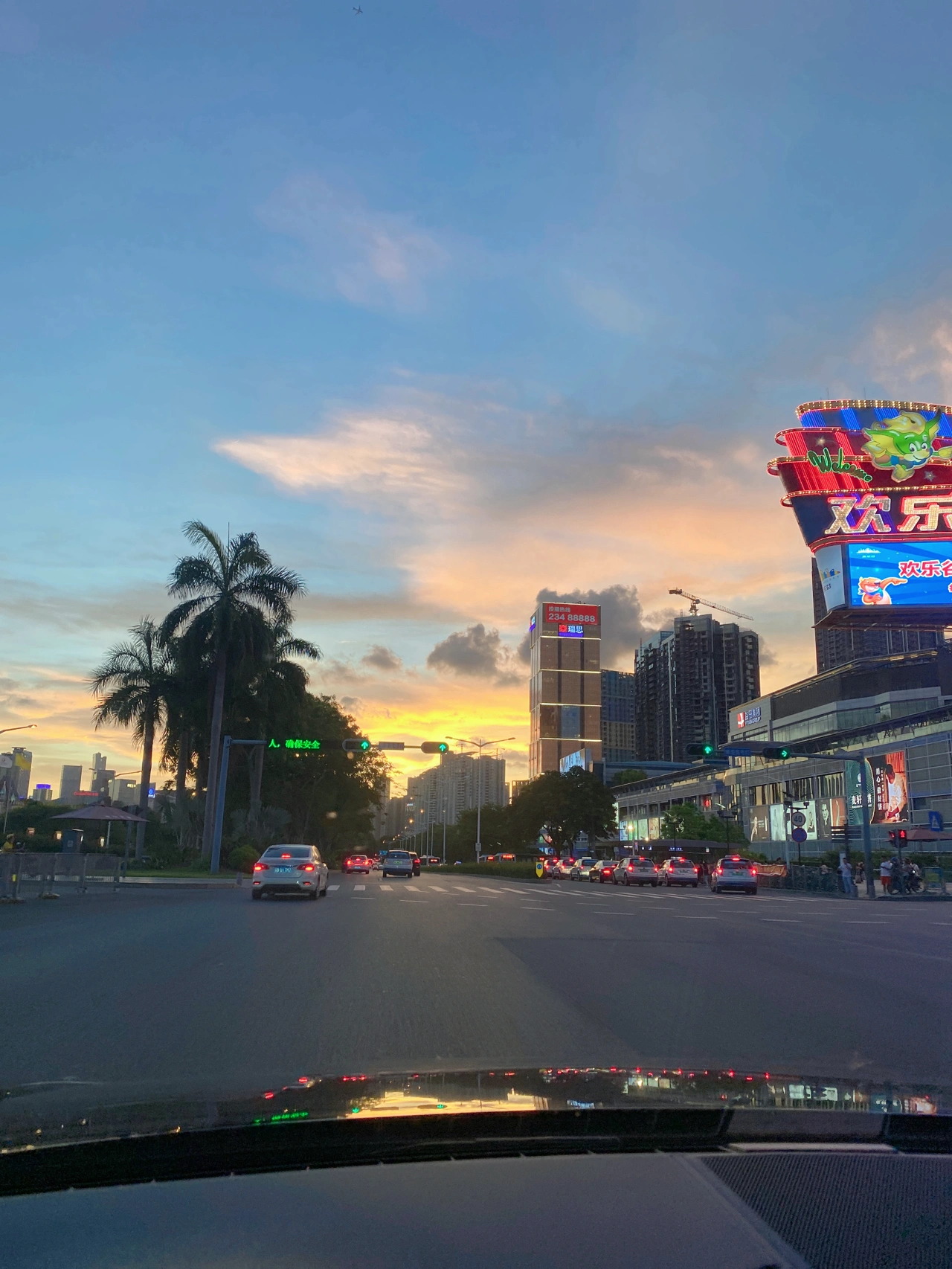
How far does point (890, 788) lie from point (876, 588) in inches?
1348

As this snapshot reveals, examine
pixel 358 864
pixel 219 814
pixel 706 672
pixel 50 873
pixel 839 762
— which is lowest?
pixel 358 864

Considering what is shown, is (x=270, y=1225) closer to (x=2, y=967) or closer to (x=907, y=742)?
(x=2, y=967)

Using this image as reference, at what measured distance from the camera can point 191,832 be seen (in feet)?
159

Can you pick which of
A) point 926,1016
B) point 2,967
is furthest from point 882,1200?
point 2,967

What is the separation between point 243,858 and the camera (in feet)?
148

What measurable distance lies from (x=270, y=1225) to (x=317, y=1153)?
54cm

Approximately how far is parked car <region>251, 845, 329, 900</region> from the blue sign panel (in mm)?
30371

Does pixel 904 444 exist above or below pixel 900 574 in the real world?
above

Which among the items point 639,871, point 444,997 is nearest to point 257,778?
point 639,871

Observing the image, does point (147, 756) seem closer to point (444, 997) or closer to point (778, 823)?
point (444, 997)

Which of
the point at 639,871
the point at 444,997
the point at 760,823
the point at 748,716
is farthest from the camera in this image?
the point at 748,716

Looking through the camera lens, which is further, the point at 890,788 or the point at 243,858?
the point at 890,788

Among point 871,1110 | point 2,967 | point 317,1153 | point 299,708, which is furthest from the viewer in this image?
point 299,708

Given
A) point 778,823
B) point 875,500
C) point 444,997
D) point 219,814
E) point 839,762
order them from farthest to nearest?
point 778,823 < point 839,762 < point 875,500 < point 219,814 < point 444,997
